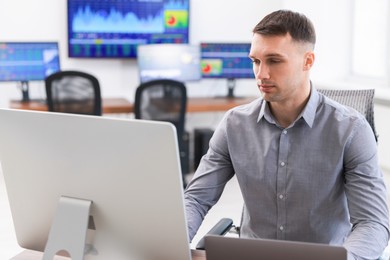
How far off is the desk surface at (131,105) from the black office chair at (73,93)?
→ 227 mm

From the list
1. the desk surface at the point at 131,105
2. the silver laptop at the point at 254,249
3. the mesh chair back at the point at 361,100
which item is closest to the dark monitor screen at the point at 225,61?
the desk surface at the point at 131,105

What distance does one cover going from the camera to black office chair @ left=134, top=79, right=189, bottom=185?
4.51m

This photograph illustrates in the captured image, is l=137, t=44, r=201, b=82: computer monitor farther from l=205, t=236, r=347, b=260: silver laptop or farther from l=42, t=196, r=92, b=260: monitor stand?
l=205, t=236, r=347, b=260: silver laptop

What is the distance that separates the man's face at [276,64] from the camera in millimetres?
1688

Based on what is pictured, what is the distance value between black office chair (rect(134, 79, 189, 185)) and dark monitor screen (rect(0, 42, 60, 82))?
1113 mm

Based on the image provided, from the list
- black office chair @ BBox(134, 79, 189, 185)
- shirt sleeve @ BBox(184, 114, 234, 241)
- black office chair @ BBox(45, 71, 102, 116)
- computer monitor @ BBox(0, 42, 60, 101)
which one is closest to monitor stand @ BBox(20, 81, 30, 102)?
computer monitor @ BBox(0, 42, 60, 101)

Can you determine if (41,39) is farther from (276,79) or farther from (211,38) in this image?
(276,79)

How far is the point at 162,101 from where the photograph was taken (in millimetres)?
4574

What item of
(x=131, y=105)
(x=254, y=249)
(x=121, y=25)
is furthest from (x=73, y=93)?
(x=254, y=249)

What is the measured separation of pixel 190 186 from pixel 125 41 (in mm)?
3870

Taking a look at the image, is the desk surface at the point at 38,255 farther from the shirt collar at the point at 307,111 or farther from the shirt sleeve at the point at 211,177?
the shirt collar at the point at 307,111

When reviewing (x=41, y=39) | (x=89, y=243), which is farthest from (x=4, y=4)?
(x=89, y=243)

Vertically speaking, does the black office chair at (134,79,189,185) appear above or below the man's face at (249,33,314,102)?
below

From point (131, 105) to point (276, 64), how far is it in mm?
3386
